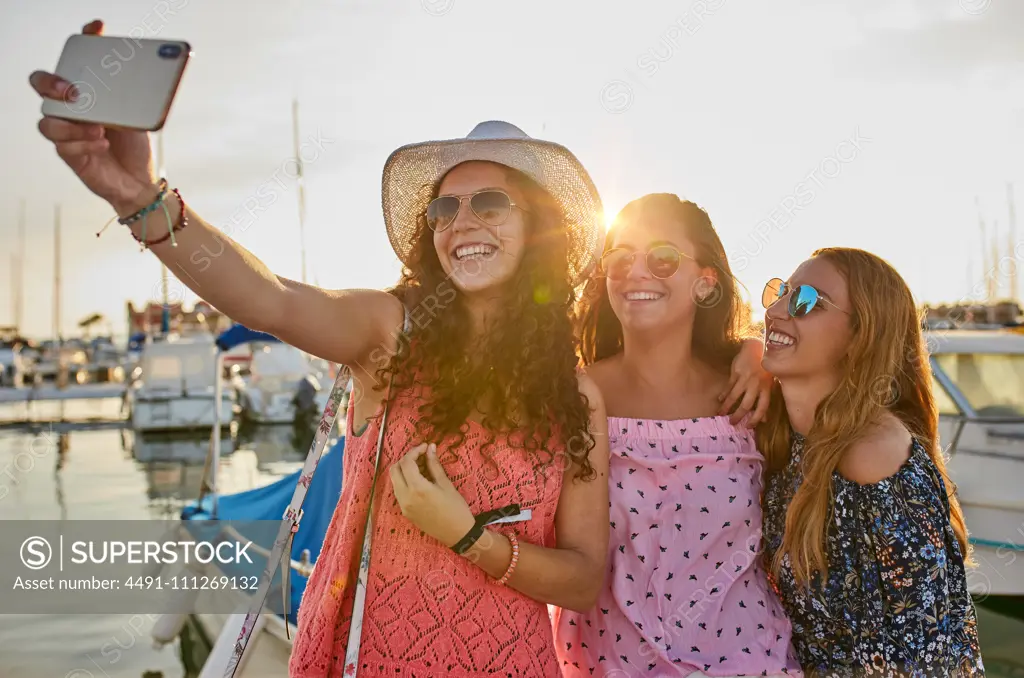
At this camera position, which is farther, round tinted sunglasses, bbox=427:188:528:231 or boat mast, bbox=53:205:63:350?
boat mast, bbox=53:205:63:350

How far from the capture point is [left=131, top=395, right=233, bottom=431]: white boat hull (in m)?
21.1

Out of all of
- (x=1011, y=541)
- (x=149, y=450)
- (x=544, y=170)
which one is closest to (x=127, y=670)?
(x=544, y=170)

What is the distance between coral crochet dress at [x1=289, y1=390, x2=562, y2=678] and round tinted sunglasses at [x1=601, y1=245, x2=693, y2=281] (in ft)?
3.01

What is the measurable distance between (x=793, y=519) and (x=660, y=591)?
457mm

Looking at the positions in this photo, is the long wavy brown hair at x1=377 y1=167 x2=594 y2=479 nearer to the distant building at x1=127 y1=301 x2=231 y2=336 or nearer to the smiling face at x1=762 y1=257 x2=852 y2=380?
the smiling face at x1=762 y1=257 x2=852 y2=380

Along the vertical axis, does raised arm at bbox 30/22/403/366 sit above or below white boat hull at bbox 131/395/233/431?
above

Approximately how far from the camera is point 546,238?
239 cm

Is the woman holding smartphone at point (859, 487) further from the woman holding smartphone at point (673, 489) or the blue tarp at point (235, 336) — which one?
the blue tarp at point (235, 336)

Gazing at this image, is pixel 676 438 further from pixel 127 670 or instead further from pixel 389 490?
pixel 127 670

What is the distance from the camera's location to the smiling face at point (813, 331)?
8.34 feet

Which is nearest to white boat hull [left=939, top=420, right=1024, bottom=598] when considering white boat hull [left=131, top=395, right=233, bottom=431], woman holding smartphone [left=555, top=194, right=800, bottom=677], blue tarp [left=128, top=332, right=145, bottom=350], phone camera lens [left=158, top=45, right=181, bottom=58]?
woman holding smartphone [left=555, top=194, right=800, bottom=677]

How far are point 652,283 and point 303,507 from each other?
14.1 ft

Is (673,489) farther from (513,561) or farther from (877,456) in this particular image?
(513,561)

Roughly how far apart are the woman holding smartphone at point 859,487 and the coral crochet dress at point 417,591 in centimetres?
85
